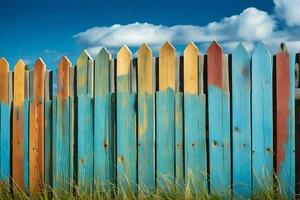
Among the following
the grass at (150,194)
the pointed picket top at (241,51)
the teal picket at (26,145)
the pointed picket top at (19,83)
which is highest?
the pointed picket top at (241,51)

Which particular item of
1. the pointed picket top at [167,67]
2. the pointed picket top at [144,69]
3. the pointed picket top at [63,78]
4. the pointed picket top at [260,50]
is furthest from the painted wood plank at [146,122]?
the pointed picket top at [260,50]

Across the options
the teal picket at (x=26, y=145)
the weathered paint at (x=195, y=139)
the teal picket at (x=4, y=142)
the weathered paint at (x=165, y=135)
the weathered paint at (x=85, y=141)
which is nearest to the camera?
the weathered paint at (x=195, y=139)

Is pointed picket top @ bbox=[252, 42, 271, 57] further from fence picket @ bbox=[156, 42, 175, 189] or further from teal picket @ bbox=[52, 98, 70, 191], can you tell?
teal picket @ bbox=[52, 98, 70, 191]

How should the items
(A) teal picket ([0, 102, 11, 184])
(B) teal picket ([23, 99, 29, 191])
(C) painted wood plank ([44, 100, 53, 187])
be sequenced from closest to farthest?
(C) painted wood plank ([44, 100, 53, 187]) → (B) teal picket ([23, 99, 29, 191]) → (A) teal picket ([0, 102, 11, 184])

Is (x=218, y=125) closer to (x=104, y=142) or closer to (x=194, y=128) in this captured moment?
(x=194, y=128)

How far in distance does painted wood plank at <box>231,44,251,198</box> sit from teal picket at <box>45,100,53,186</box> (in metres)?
2.36

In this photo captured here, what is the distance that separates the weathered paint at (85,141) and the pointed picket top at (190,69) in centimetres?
123

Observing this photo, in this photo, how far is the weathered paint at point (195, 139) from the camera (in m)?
4.91

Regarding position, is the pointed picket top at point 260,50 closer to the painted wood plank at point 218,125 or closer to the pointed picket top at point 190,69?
the painted wood plank at point 218,125

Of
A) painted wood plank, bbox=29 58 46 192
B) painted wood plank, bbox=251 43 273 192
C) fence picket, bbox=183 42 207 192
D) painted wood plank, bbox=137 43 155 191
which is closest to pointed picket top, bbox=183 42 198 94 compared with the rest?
fence picket, bbox=183 42 207 192

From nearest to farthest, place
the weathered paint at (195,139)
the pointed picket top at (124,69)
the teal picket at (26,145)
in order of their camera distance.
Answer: the weathered paint at (195,139) → the pointed picket top at (124,69) → the teal picket at (26,145)

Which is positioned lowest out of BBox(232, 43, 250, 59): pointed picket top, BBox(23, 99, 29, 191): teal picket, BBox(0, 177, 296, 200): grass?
BBox(0, 177, 296, 200): grass

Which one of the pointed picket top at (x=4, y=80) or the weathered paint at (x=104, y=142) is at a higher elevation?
the pointed picket top at (x=4, y=80)

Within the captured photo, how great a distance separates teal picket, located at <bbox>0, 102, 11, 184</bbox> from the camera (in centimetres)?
629
